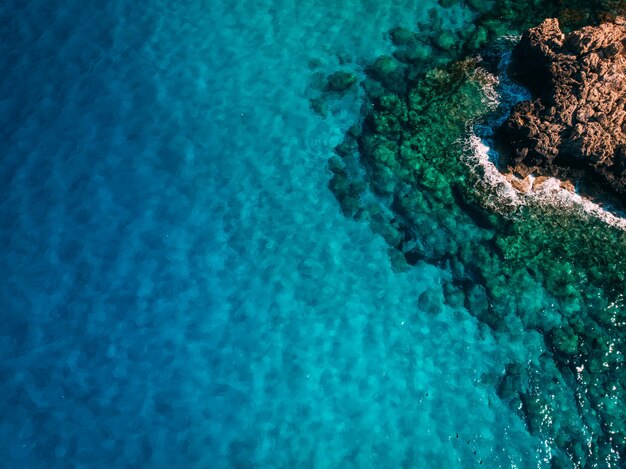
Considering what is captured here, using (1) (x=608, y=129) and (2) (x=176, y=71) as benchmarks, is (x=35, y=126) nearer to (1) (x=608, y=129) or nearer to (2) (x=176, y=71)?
(2) (x=176, y=71)

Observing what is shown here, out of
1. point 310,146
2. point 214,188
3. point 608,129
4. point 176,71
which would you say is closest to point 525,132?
point 608,129

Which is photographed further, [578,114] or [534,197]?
[534,197]

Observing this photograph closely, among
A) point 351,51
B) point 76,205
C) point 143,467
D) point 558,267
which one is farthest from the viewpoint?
point 351,51

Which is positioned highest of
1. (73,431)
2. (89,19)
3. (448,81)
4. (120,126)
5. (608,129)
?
(608,129)

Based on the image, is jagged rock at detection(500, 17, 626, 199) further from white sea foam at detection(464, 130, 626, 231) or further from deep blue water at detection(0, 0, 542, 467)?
deep blue water at detection(0, 0, 542, 467)

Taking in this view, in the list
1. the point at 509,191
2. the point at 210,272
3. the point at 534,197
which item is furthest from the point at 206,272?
the point at 534,197

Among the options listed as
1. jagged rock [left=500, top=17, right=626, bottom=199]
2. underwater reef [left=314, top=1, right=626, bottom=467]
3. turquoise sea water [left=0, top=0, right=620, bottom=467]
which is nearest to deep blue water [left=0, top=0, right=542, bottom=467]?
turquoise sea water [left=0, top=0, right=620, bottom=467]

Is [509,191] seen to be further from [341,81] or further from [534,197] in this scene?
[341,81]
